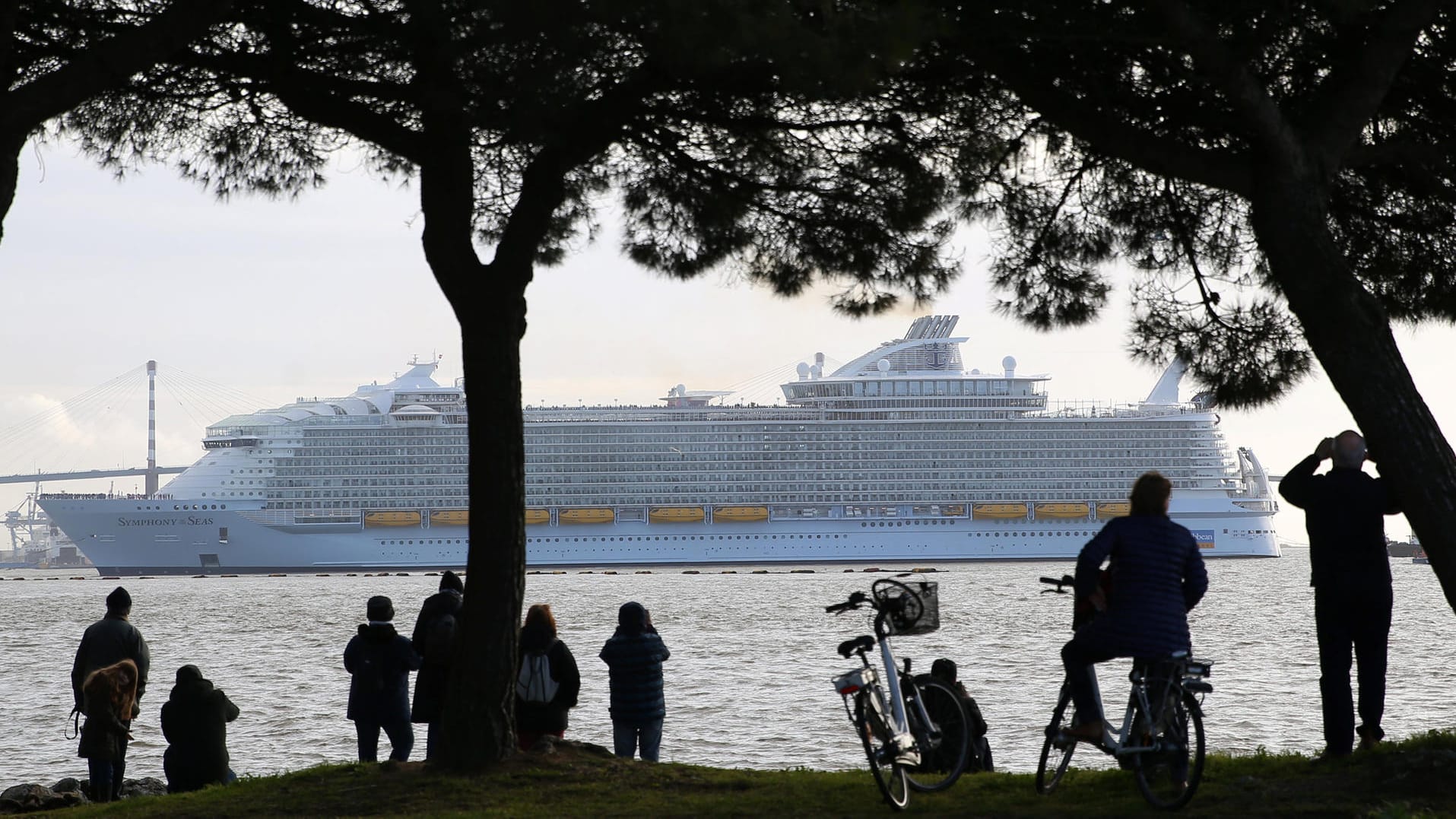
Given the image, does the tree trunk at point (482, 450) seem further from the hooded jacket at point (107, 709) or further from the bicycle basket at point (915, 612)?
the hooded jacket at point (107, 709)

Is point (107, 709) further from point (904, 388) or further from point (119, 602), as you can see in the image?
point (904, 388)

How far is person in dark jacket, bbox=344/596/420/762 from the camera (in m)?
6.20

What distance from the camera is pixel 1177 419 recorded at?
2440 inches

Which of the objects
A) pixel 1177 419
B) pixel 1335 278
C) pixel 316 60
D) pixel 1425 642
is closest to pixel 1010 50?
pixel 1335 278

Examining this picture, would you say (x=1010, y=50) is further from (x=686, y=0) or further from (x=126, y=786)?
(x=126, y=786)

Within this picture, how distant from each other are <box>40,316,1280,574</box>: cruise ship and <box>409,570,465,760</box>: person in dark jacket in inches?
2020

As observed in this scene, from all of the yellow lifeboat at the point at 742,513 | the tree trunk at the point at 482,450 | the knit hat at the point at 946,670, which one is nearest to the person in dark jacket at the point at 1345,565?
the knit hat at the point at 946,670

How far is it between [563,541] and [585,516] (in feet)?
4.07

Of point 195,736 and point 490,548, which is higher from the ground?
→ point 490,548

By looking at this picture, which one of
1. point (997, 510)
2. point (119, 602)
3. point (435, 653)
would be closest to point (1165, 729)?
point (435, 653)

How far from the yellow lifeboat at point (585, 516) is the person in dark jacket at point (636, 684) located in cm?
5223

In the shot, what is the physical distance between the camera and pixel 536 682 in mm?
5465

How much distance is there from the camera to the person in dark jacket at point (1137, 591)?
402 cm

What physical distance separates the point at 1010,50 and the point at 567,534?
54588mm
